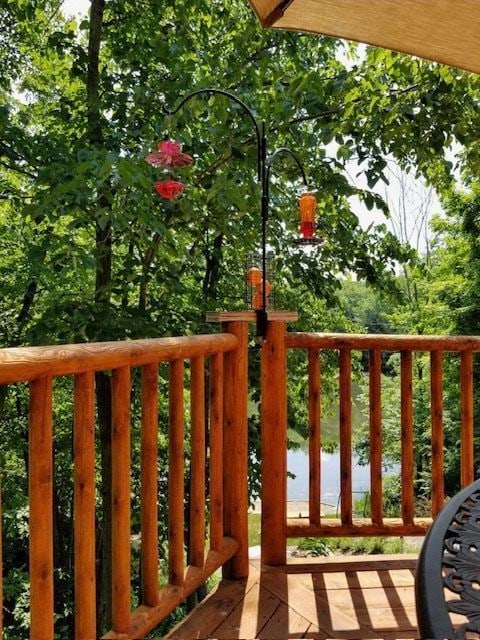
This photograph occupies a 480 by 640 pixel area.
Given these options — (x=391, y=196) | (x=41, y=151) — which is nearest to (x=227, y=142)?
(x=41, y=151)

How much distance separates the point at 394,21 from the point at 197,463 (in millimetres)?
1540

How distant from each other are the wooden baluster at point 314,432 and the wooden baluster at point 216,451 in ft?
1.61

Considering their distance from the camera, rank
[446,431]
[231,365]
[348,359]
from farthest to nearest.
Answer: [446,431] < [348,359] < [231,365]

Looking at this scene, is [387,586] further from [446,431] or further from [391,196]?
[391,196]

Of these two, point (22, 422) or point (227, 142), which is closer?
point (227, 142)

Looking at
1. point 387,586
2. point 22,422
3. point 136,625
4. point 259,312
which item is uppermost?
point 259,312

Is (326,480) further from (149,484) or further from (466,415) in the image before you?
(149,484)

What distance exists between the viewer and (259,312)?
81.7 inches

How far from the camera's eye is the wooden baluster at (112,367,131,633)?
136 cm

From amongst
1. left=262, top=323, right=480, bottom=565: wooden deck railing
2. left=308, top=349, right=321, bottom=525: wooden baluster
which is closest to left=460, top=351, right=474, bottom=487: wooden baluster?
left=262, top=323, right=480, bottom=565: wooden deck railing

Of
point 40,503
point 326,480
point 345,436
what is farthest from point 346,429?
point 326,480

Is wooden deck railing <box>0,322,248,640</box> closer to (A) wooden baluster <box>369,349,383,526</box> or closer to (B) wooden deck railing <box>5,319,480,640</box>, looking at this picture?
(B) wooden deck railing <box>5,319,480,640</box>

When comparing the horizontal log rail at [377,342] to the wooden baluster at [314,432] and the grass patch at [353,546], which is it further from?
the grass patch at [353,546]

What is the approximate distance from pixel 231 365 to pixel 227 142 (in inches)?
84.7
